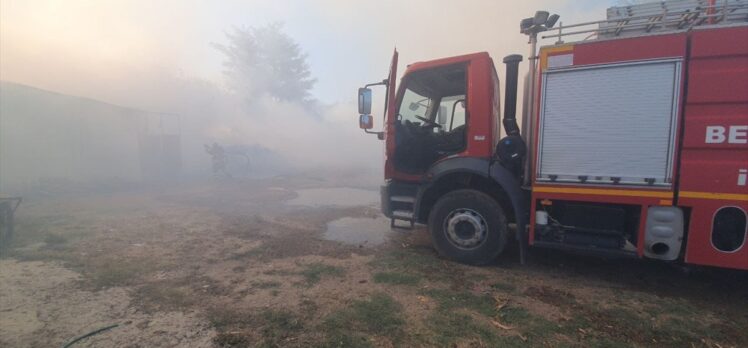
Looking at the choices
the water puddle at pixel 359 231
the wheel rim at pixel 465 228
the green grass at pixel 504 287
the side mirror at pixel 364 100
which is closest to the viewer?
the green grass at pixel 504 287

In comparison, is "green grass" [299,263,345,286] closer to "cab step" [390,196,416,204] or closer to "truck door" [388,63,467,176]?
"cab step" [390,196,416,204]

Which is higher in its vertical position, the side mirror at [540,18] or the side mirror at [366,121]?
the side mirror at [540,18]

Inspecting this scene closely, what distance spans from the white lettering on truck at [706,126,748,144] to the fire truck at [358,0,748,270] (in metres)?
0.01

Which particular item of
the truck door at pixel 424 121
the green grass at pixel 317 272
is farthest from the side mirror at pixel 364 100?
the green grass at pixel 317 272

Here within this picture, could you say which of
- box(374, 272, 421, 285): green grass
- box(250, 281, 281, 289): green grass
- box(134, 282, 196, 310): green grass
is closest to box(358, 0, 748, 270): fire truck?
box(374, 272, 421, 285): green grass

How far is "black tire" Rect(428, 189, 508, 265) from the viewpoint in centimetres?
434

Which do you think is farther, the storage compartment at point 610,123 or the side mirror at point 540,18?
the side mirror at point 540,18

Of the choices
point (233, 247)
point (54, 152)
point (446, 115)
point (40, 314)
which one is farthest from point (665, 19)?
point (54, 152)

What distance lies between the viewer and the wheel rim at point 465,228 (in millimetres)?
4438

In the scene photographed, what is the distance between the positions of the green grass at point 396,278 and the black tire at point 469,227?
31.8 inches

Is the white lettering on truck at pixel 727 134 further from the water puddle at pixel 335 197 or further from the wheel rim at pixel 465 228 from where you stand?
the water puddle at pixel 335 197

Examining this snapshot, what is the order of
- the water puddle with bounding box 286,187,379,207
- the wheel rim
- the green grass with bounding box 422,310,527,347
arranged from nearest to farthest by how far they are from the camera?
the green grass with bounding box 422,310,527,347 → the wheel rim → the water puddle with bounding box 286,187,379,207

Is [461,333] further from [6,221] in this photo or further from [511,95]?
[6,221]

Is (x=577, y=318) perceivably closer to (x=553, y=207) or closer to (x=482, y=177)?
(x=553, y=207)
